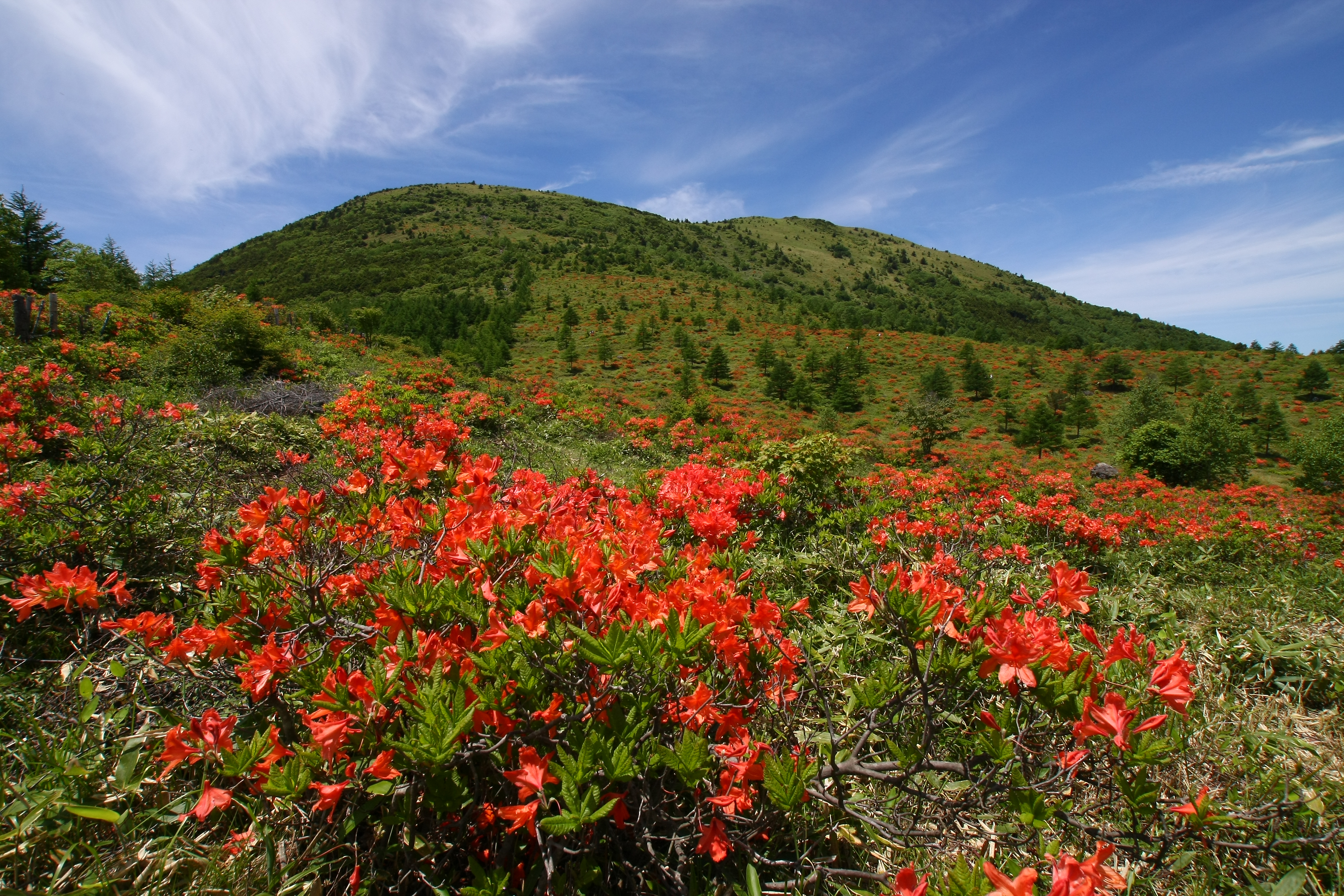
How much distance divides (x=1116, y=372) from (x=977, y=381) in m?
8.28

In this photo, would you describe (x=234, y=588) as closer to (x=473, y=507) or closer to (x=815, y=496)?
(x=473, y=507)

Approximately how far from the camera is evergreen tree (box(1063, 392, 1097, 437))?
2364cm

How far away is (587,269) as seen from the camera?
182 feet

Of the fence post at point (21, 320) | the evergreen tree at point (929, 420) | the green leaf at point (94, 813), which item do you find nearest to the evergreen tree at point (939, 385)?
the evergreen tree at point (929, 420)

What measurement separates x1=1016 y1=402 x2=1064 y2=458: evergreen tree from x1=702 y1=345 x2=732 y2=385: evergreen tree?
15210mm

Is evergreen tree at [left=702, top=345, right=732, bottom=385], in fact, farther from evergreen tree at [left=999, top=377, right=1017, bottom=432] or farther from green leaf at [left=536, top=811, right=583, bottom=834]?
green leaf at [left=536, top=811, right=583, bottom=834]

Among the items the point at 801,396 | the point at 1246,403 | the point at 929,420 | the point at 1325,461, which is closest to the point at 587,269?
the point at 801,396

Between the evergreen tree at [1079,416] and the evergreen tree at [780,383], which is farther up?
the evergreen tree at [780,383]

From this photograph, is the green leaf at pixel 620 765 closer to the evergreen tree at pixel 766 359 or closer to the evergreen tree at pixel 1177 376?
the evergreen tree at pixel 766 359

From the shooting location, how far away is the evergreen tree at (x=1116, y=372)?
28.5 m

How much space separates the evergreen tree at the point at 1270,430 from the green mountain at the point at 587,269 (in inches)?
618

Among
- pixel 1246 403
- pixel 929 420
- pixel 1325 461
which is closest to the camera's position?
pixel 1325 461

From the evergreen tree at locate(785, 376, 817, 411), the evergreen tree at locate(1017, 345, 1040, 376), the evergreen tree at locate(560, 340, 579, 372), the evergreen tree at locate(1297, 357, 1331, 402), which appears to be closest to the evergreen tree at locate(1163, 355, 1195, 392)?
the evergreen tree at locate(1297, 357, 1331, 402)

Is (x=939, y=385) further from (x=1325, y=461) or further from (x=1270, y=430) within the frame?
(x=1270, y=430)
